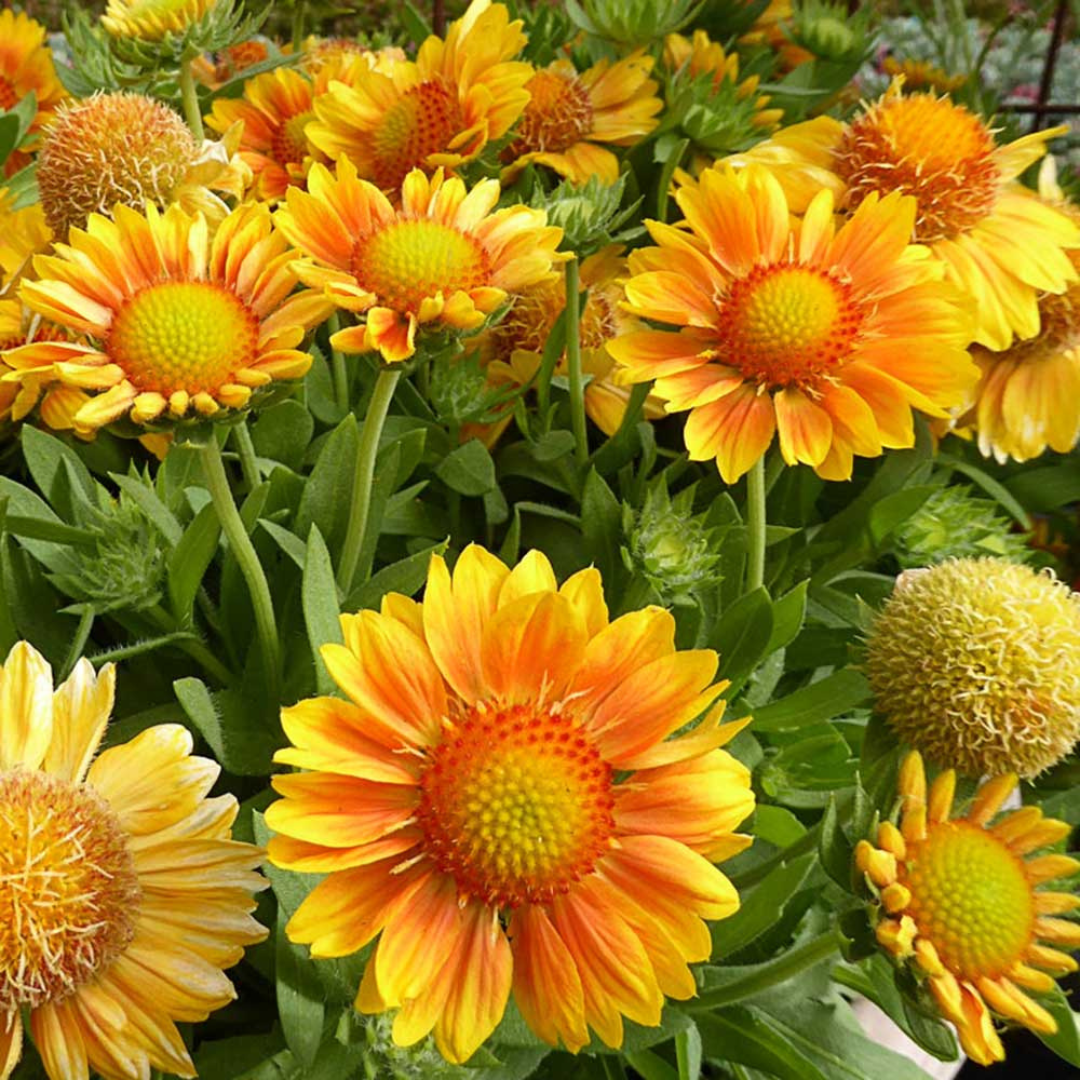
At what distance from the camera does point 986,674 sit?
0.60 metres

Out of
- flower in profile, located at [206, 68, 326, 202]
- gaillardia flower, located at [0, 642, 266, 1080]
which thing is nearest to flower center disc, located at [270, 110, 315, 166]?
flower in profile, located at [206, 68, 326, 202]

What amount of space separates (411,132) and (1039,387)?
53 cm

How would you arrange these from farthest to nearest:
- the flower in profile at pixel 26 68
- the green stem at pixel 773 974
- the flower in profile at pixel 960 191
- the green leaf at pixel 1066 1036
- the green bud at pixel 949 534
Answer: the flower in profile at pixel 26 68 → the green bud at pixel 949 534 → the flower in profile at pixel 960 191 → the green leaf at pixel 1066 1036 → the green stem at pixel 773 974

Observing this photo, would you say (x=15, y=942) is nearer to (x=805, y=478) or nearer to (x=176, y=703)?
(x=176, y=703)

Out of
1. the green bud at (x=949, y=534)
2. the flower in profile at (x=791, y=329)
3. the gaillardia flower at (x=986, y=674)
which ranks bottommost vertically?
the green bud at (x=949, y=534)

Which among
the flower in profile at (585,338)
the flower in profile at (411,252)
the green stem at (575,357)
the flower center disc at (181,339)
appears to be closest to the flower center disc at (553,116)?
the flower in profile at (585,338)

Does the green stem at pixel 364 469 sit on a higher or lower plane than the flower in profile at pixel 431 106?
lower

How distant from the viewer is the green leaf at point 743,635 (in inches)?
26.1

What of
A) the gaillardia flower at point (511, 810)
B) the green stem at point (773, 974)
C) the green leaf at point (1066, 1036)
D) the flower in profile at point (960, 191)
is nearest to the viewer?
the gaillardia flower at point (511, 810)

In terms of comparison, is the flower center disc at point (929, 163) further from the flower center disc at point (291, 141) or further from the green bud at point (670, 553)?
the flower center disc at point (291, 141)

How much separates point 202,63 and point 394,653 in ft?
3.02

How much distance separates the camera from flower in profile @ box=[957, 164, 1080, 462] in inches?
36.2

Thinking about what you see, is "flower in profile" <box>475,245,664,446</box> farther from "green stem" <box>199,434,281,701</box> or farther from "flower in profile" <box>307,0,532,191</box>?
"green stem" <box>199,434,281,701</box>

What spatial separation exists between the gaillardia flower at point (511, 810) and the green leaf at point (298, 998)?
9 cm
